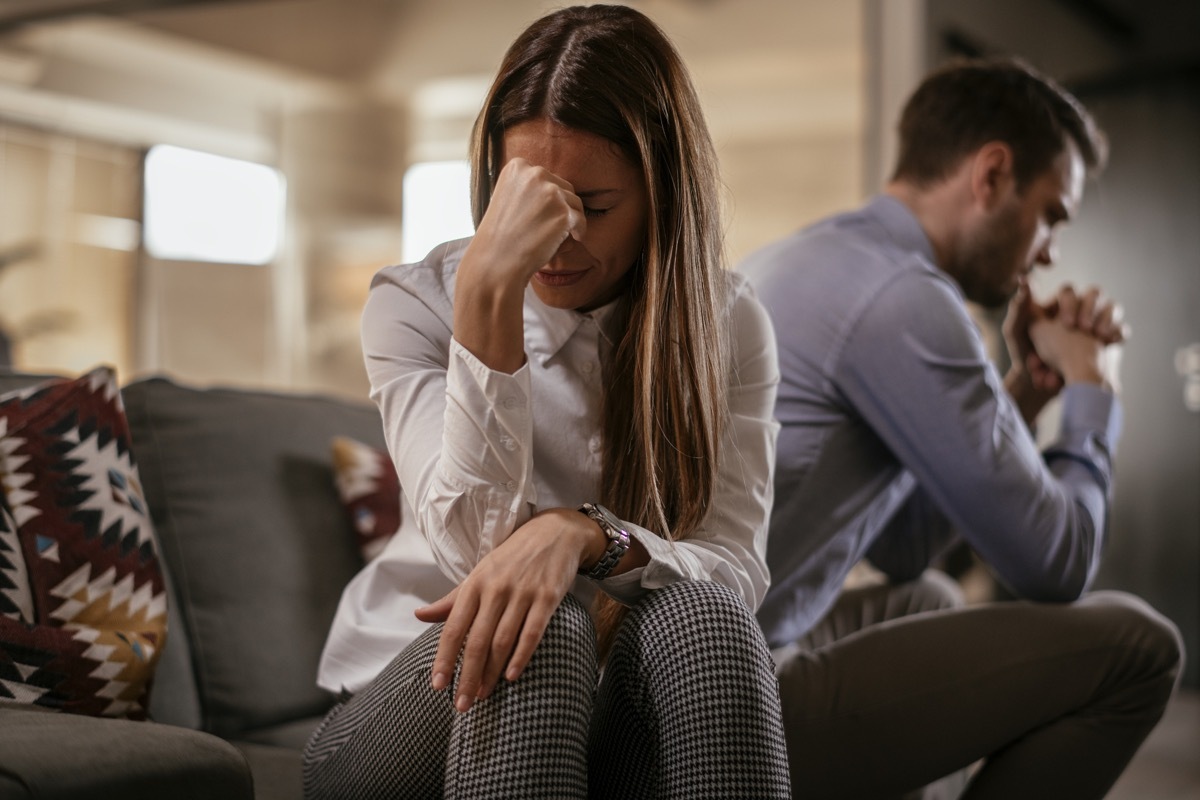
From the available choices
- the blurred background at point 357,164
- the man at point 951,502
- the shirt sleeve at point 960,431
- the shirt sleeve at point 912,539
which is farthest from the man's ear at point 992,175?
the blurred background at point 357,164

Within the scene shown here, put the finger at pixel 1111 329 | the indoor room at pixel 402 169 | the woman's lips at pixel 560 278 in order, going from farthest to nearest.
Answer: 1. the indoor room at pixel 402 169
2. the finger at pixel 1111 329
3. the woman's lips at pixel 560 278

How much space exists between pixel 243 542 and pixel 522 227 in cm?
75

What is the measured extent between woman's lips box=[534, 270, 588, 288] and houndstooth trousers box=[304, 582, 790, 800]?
Result: 316mm

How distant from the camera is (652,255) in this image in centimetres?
111

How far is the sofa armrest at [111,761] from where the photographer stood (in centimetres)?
78

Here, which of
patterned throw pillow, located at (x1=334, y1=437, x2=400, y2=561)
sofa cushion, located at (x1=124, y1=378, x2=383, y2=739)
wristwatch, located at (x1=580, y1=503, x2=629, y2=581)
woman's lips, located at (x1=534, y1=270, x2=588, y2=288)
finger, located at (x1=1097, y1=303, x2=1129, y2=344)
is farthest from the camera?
finger, located at (x1=1097, y1=303, x2=1129, y2=344)

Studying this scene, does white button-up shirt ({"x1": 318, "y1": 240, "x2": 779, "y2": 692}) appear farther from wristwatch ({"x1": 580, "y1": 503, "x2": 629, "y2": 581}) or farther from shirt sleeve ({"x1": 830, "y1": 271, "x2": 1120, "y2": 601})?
shirt sleeve ({"x1": 830, "y1": 271, "x2": 1120, "y2": 601})

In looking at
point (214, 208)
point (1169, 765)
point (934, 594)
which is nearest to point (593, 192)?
point (934, 594)

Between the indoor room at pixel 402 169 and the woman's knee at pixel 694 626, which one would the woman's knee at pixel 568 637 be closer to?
the woman's knee at pixel 694 626

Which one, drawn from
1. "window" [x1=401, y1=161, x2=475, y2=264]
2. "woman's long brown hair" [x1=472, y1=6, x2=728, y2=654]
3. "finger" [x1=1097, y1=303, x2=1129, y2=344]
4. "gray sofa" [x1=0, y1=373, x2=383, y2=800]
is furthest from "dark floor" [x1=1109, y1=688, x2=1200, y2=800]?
"window" [x1=401, y1=161, x2=475, y2=264]

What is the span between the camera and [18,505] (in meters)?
1.17

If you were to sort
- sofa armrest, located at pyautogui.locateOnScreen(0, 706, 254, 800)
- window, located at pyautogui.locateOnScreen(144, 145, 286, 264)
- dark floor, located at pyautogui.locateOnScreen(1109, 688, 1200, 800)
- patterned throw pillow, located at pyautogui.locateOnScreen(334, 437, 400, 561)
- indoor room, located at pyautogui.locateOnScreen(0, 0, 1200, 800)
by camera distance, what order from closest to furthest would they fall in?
sofa armrest, located at pyautogui.locateOnScreen(0, 706, 254, 800), patterned throw pillow, located at pyautogui.locateOnScreen(334, 437, 400, 561), dark floor, located at pyautogui.locateOnScreen(1109, 688, 1200, 800), indoor room, located at pyautogui.locateOnScreen(0, 0, 1200, 800), window, located at pyautogui.locateOnScreen(144, 145, 286, 264)

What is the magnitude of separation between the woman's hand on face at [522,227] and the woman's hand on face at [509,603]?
217 mm

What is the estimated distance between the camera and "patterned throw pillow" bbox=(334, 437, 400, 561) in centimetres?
162
